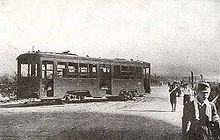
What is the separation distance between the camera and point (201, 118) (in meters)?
2.22

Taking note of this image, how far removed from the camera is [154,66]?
2412 mm

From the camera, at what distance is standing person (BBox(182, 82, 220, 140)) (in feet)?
7.26

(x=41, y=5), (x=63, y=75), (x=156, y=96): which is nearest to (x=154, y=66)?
(x=156, y=96)

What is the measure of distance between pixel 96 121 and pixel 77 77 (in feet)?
1.89

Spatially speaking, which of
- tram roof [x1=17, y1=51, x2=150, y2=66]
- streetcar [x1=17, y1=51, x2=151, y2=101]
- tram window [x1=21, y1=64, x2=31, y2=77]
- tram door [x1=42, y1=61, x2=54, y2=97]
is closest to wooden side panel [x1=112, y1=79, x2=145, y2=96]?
streetcar [x1=17, y1=51, x2=151, y2=101]

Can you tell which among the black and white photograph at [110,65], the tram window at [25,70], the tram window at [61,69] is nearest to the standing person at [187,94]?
the black and white photograph at [110,65]

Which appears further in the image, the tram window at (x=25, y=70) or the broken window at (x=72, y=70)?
the broken window at (x=72, y=70)

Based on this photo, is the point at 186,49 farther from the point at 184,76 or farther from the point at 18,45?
the point at 18,45

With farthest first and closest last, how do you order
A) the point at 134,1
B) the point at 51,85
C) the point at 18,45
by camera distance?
the point at 51,85 → the point at 134,1 → the point at 18,45

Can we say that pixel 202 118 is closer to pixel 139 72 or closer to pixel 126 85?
pixel 139 72

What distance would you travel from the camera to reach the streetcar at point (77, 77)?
231cm

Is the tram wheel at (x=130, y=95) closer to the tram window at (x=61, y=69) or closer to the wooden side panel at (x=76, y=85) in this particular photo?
the wooden side panel at (x=76, y=85)

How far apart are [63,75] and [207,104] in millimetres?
1058

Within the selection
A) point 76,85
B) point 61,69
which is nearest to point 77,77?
point 76,85
